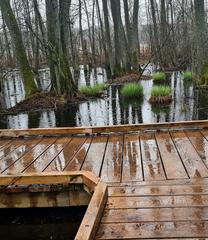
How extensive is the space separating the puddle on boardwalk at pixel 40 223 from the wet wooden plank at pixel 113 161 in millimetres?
526

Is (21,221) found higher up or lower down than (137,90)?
lower down

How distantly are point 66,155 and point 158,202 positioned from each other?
1607mm

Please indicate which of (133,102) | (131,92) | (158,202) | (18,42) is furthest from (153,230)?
(18,42)

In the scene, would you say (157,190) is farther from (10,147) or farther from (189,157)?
(10,147)

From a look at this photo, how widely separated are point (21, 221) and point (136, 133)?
197cm

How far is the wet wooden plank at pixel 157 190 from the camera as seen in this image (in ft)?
9.64

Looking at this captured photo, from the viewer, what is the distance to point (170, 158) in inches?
149

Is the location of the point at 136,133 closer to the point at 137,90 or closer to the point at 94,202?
the point at 94,202

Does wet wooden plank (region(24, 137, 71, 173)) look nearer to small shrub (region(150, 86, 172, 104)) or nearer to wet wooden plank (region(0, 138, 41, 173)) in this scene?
wet wooden plank (region(0, 138, 41, 173))

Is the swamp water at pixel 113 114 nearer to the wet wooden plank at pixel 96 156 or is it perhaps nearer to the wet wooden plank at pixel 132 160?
the wet wooden plank at pixel 96 156

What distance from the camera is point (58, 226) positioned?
352 cm

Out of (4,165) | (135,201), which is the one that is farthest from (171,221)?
(4,165)

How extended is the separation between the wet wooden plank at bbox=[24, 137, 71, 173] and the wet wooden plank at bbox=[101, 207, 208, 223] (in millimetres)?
1277

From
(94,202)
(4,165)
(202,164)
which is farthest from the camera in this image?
(4,165)
